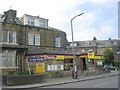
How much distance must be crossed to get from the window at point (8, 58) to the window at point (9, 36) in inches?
130

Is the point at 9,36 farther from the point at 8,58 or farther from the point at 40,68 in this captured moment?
the point at 40,68

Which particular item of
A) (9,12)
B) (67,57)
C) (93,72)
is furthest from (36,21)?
(93,72)

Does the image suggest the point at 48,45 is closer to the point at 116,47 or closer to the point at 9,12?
the point at 9,12

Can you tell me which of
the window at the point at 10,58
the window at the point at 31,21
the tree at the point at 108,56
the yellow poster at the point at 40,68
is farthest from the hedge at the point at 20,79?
the tree at the point at 108,56

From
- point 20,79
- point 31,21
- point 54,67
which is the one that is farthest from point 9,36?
point 20,79

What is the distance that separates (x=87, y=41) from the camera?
314 ft

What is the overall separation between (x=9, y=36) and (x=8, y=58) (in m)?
4.72

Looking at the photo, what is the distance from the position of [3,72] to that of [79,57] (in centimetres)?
1609

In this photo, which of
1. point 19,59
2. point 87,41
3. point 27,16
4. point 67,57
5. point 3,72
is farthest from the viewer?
point 87,41

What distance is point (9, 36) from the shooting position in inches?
1547

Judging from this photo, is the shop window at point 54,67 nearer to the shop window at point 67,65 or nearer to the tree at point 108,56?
the shop window at point 67,65

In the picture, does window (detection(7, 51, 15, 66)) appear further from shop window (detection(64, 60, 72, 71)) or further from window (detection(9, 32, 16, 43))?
shop window (detection(64, 60, 72, 71))

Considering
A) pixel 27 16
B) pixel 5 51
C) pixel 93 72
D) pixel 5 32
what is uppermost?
pixel 27 16

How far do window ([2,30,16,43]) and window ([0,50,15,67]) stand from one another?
3.30 meters
